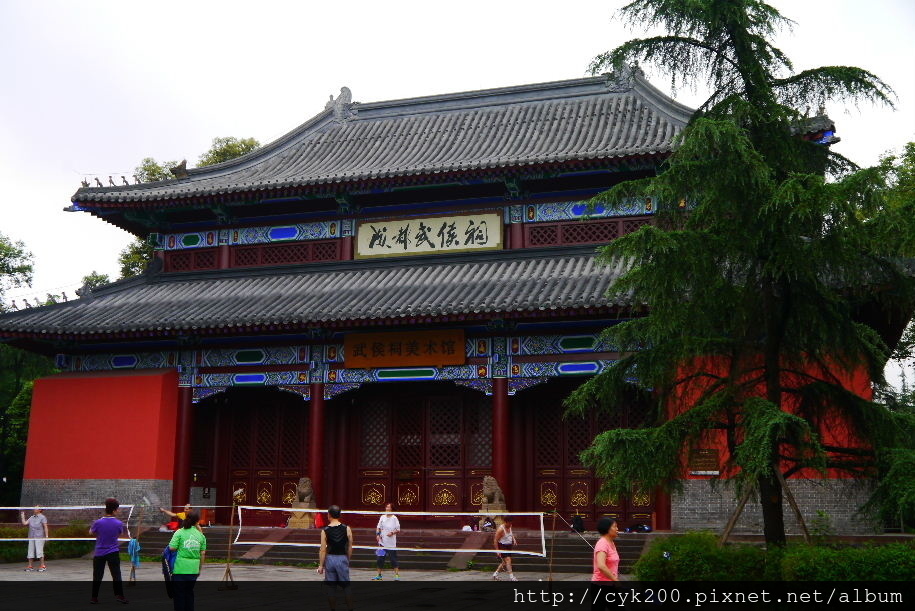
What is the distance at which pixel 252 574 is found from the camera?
14.1m

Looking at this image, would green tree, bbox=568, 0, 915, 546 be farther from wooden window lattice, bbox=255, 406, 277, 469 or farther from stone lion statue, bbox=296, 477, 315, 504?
wooden window lattice, bbox=255, 406, 277, 469

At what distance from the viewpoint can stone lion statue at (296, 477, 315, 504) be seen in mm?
17391

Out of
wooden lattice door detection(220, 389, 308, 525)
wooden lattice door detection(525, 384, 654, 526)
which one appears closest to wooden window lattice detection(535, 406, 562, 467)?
wooden lattice door detection(525, 384, 654, 526)

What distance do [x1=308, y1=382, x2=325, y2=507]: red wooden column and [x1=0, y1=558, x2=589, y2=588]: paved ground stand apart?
8.46 feet

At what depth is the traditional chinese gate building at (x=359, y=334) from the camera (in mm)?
17594

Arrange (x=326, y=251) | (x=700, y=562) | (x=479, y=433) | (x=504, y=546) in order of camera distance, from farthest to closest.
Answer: (x=326, y=251)
(x=479, y=433)
(x=504, y=546)
(x=700, y=562)

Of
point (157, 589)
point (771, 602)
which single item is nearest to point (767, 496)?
point (771, 602)

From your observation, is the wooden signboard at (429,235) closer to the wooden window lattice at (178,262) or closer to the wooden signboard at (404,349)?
the wooden signboard at (404,349)

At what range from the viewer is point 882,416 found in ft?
34.3

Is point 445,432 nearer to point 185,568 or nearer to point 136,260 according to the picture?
point 185,568

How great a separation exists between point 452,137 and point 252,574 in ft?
38.3

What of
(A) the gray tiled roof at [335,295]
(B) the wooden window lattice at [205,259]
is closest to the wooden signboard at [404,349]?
(A) the gray tiled roof at [335,295]

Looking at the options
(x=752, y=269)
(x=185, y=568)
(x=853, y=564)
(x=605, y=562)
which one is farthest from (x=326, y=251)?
(x=605, y=562)

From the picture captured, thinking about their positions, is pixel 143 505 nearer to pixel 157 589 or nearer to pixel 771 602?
pixel 157 589
